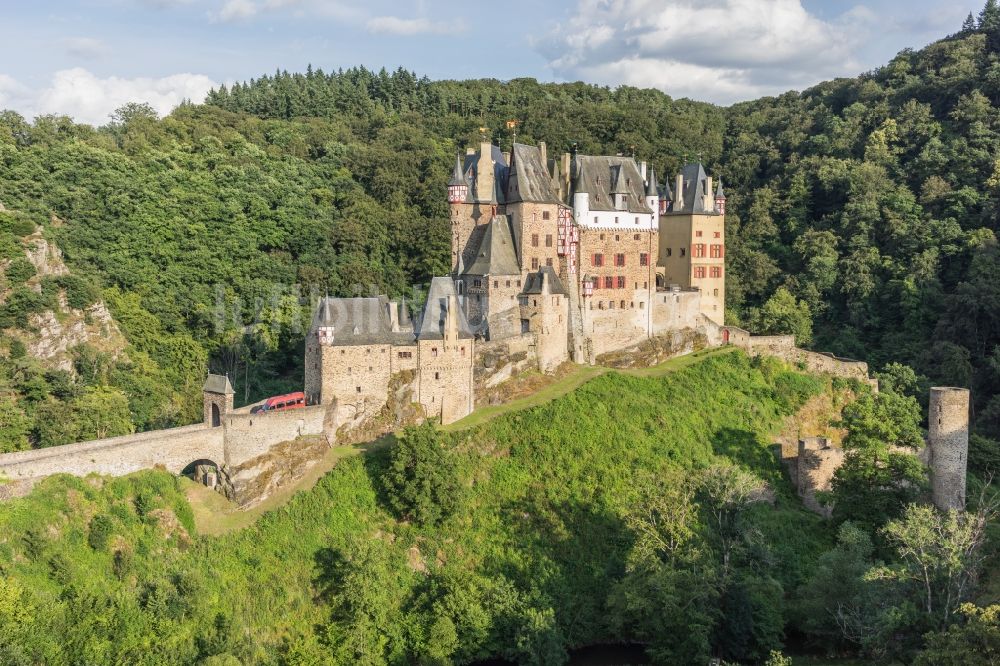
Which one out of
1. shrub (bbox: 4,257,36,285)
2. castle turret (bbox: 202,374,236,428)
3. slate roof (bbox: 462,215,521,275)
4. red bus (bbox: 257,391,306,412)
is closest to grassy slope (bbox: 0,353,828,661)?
castle turret (bbox: 202,374,236,428)

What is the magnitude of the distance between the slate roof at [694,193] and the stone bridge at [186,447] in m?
27.6

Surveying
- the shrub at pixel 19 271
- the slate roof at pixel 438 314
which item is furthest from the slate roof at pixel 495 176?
the shrub at pixel 19 271

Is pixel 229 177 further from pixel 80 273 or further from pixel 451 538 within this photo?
pixel 451 538

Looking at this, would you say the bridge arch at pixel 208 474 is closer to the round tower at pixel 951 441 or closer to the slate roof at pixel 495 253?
the slate roof at pixel 495 253

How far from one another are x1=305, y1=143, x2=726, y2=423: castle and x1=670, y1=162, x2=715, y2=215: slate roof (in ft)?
0.27

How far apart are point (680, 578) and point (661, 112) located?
227 ft

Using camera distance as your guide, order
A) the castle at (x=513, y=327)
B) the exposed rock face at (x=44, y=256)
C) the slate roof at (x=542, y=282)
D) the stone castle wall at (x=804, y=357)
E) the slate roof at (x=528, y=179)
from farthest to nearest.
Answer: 1. the exposed rock face at (x=44, y=256)
2. the stone castle wall at (x=804, y=357)
3. the slate roof at (x=528, y=179)
4. the slate roof at (x=542, y=282)
5. the castle at (x=513, y=327)

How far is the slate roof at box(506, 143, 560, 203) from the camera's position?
49781mm

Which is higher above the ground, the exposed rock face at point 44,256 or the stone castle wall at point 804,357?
the exposed rock face at point 44,256

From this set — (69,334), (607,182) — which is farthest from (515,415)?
(69,334)

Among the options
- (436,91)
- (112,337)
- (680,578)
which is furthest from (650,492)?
(436,91)

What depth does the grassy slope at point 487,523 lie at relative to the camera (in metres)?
33.3

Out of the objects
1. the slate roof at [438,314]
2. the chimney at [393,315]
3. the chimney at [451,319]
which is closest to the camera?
the chimney at [393,315]

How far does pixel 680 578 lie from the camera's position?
34469 mm
